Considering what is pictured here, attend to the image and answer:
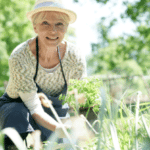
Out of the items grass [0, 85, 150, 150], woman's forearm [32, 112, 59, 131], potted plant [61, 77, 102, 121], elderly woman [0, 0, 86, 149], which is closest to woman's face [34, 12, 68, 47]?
elderly woman [0, 0, 86, 149]

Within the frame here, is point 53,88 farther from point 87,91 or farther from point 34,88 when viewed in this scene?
point 87,91

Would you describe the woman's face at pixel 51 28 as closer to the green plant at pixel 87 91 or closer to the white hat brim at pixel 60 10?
the white hat brim at pixel 60 10

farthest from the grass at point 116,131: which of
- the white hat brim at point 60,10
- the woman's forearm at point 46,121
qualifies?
the white hat brim at point 60,10

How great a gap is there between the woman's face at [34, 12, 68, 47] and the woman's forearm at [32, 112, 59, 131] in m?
0.63

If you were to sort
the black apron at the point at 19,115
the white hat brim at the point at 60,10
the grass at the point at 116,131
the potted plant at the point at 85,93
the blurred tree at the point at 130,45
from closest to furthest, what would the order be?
the grass at the point at 116,131, the potted plant at the point at 85,93, the white hat brim at the point at 60,10, the black apron at the point at 19,115, the blurred tree at the point at 130,45

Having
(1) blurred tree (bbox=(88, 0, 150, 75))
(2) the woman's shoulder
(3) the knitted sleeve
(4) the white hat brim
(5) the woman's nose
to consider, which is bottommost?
(3) the knitted sleeve

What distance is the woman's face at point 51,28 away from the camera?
1547 millimetres

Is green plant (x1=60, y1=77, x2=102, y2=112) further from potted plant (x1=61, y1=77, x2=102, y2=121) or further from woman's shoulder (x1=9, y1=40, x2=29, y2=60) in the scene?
woman's shoulder (x1=9, y1=40, x2=29, y2=60)

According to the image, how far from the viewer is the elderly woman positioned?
62.0 inches

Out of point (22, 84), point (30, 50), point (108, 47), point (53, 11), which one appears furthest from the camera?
point (108, 47)

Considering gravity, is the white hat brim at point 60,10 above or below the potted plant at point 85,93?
above

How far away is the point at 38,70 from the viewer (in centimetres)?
190

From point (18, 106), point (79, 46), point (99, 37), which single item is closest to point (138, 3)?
point (99, 37)

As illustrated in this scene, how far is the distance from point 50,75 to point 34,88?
231 millimetres
